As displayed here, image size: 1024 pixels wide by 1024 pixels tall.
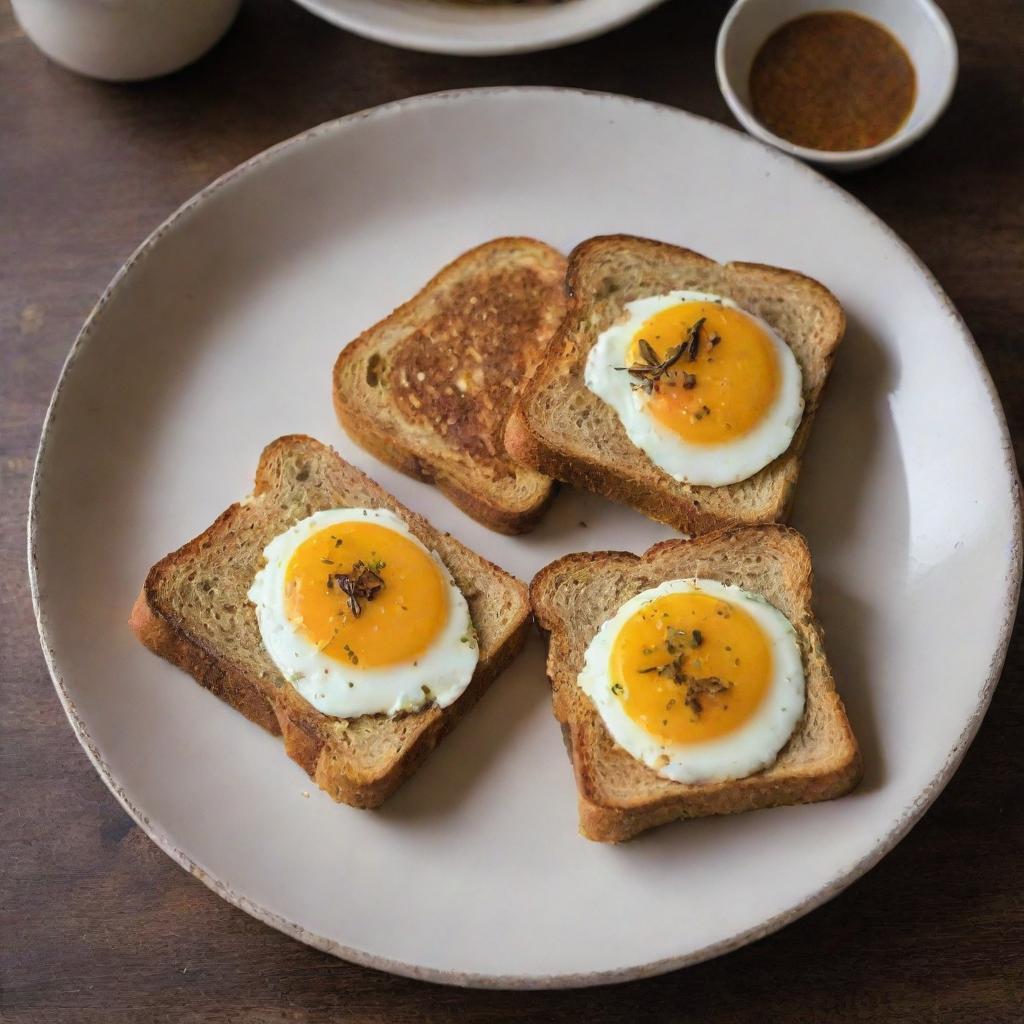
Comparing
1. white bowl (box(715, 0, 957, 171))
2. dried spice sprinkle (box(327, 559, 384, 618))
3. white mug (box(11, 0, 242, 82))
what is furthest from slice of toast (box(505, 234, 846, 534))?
white mug (box(11, 0, 242, 82))

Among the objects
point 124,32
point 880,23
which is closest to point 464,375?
point 124,32

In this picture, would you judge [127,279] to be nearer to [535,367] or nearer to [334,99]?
[334,99]

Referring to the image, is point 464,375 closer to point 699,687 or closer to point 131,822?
point 699,687

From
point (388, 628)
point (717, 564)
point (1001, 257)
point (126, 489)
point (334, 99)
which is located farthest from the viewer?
point (334, 99)

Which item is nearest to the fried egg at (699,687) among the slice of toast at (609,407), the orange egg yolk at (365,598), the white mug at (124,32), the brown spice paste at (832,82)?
the slice of toast at (609,407)

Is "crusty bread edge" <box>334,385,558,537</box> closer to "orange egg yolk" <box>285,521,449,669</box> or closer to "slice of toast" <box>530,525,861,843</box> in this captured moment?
"slice of toast" <box>530,525,861,843</box>

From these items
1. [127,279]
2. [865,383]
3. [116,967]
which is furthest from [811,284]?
[116,967]
